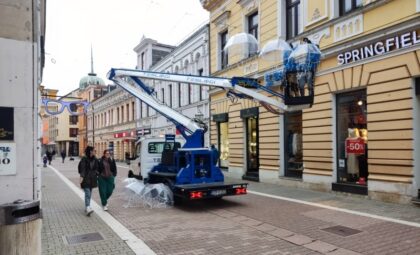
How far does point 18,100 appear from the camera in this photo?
3777 mm

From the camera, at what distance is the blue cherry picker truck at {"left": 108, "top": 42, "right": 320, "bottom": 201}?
35.8 feet

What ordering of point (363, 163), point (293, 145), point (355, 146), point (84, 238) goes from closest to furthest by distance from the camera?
point (84, 238), point (363, 163), point (355, 146), point (293, 145)

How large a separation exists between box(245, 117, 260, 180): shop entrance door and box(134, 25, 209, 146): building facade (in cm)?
432

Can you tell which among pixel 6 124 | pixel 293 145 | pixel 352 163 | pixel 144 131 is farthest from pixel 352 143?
pixel 144 131

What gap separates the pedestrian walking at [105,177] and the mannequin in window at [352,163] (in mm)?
7463

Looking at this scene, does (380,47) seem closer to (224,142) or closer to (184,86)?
(224,142)

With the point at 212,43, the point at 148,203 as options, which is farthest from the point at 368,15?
→ the point at 212,43

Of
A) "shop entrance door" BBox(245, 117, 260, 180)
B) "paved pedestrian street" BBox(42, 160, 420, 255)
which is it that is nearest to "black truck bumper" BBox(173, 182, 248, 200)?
"paved pedestrian street" BBox(42, 160, 420, 255)

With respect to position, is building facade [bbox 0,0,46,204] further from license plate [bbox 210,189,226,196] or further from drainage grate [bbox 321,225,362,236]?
license plate [bbox 210,189,226,196]

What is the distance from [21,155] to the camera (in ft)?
12.4

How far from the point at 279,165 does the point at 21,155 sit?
1326 centimetres

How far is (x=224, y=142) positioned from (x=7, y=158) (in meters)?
18.0

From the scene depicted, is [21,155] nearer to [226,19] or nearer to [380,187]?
[380,187]

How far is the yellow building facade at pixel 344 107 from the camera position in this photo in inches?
411
